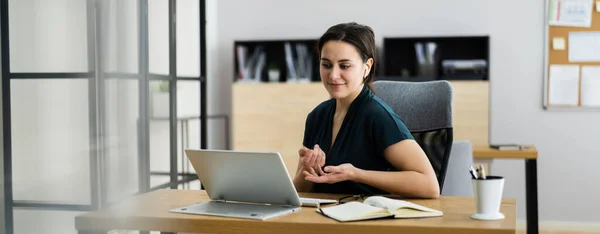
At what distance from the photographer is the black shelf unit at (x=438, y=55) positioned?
4324 mm

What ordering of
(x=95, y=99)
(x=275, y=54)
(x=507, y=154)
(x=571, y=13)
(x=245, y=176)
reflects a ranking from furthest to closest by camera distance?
(x=275, y=54)
(x=571, y=13)
(x=507, y=154)
(x=245, y=176)
(x=95, y=99)

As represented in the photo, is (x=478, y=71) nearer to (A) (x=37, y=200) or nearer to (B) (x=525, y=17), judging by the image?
(B) (x=525, y=17)

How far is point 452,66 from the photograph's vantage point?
4328 mm

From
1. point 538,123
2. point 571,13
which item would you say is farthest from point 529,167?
point 571,13

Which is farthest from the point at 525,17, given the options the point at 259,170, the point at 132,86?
the point at 132,86

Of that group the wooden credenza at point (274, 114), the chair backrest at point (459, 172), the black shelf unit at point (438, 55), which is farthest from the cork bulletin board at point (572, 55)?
the chair backrest at point (459, 172)

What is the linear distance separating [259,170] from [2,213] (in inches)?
35.5

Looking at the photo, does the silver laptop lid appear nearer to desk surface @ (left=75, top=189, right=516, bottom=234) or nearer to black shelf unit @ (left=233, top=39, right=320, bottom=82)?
desk surface @ (left=75, top=189, right=516, bottom=234)

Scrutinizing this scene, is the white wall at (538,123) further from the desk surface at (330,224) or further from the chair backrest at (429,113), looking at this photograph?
the desk surface at (330,224)

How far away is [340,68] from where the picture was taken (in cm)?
180

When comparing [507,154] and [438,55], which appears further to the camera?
[438,55]

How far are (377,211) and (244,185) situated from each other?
0.95 ft

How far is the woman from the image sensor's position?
1627 millimetres

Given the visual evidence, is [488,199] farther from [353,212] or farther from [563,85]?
[563,85]
